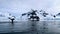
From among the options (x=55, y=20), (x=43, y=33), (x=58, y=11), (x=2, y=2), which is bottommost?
(x=43, y=33)

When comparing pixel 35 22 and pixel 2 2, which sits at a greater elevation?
pixel 2 2

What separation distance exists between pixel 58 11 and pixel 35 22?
62.8 inches

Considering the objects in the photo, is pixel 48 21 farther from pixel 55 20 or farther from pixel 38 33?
pixel 38 33

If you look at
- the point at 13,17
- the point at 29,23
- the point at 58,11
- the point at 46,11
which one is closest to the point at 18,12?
the point at 13,17

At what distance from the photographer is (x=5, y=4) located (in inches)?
316

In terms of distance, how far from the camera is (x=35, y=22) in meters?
8.66

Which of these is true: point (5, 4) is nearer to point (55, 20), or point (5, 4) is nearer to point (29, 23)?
point (29, 23)

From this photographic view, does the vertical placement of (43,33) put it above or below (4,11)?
below

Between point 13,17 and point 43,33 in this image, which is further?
point 13,17

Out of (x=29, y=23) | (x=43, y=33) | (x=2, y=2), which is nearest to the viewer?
(x=43, y=33)

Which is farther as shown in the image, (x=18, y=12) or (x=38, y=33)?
(x=18, y=12)

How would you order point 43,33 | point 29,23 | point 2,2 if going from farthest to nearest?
point 29,23 → point 2,2 → point 43,33

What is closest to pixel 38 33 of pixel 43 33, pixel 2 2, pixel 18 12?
pixel 43 33

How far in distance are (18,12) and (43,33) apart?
276 centimetres
